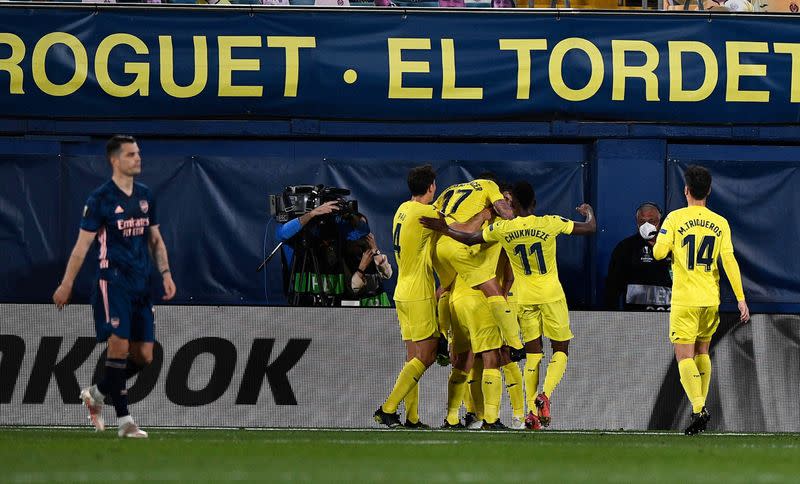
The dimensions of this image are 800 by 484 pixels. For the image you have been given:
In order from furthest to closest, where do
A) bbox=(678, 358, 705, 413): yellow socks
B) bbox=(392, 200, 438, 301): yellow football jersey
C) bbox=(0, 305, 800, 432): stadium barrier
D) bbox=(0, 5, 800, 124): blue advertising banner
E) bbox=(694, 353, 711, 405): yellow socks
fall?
1. bbox=(0, 5, 800, 124): blue advertising banner
2. bbox=(0, 305, 800, 432): stadium barrier
3. bbox=(392, 200, 438, 301): yellow football jersey
4. bbox=(694, 353, 711, 405): yellow socks
5. bbox=(678, 358, 705, 413): yellow socks

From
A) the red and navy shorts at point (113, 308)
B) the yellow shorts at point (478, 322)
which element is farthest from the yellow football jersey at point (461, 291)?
the red and navy shorts at point (113, 308)

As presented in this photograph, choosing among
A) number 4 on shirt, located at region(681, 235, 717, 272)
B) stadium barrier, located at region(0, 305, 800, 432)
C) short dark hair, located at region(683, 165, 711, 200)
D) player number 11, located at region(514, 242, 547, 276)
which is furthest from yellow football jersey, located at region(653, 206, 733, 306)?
stadium barrier, located at region(0, 305, 800, 432)

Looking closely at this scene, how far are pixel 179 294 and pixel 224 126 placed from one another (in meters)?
1.93

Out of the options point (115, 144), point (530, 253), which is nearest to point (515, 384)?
point (530, 253)

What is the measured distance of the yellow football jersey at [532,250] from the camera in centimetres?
1248

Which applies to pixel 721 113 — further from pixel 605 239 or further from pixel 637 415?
pixel 637 415

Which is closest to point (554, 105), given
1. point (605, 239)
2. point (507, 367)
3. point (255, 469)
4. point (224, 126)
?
point (605, 239)

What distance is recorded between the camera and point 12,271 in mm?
16734

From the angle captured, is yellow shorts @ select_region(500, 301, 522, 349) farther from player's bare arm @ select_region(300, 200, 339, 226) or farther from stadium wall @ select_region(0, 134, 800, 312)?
stadium wall @ select_region(0, 134, 800, 312)

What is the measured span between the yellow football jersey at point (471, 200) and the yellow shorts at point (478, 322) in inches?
28.4

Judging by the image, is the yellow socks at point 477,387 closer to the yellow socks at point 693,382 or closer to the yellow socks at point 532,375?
the yellow socks at point 532,375

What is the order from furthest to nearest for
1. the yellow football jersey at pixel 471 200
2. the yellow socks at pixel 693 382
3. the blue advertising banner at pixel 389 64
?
1. the blue advertising banner at pixel 389 64
2. the yellow football jersey at pixel 471 200
3. the yellow socks at pixel 693 382

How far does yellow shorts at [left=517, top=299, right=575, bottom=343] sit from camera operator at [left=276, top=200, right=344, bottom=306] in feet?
7.24

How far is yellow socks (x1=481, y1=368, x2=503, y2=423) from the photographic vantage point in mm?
12398
